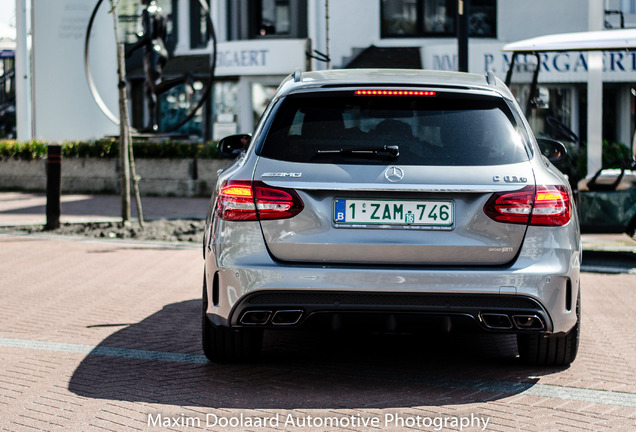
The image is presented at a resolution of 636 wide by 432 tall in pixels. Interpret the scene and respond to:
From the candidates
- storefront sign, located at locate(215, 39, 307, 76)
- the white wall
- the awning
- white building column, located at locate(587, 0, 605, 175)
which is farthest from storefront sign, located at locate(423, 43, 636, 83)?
storefront sign, located at locate(215, 39, 307, 76)

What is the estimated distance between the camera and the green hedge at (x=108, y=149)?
20.6m

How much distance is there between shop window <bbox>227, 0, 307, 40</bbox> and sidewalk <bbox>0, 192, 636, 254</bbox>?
7758mm

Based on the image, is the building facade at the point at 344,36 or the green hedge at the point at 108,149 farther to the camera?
the building facade at the point at 344,36

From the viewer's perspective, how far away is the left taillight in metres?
5.00

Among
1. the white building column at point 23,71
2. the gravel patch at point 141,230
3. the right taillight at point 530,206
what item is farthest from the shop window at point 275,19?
the right taillight at point 530,206

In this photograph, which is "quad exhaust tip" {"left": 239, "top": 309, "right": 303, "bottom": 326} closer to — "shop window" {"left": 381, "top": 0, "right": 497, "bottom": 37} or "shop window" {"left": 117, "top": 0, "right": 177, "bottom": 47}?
"shop window" {"left": 117, "top": 0, "right": 177, "bottom": 47}

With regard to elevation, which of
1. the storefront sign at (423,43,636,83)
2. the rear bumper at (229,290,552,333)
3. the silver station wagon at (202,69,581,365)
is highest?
the storefront sign at (423,43,636,83)

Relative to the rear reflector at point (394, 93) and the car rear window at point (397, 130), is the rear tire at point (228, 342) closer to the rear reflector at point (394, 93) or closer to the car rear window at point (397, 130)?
the car rear window at point (397, 130)

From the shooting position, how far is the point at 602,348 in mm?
6500

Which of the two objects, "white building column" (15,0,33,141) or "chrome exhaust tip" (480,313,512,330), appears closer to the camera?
"chrome exhaust tip" (480,313,512,330)

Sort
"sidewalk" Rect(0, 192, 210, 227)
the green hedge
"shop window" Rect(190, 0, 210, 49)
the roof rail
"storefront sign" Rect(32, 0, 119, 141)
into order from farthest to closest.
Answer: "storefront sign" Rect(32, 0, 119, 141) → "shop window" Rect(190, 0, 210, 49) → the green hedge → "sidewalk" Rect(0, 192, 210, 227) → the roof rail

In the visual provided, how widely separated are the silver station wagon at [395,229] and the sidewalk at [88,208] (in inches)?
415

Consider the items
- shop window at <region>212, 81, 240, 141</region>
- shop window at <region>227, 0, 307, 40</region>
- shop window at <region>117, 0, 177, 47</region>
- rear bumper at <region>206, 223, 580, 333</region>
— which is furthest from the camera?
shop window at <region>212, 81, 240, 141</region>

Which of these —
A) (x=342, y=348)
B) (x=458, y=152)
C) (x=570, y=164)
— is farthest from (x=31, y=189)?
(x=458, y=152)
